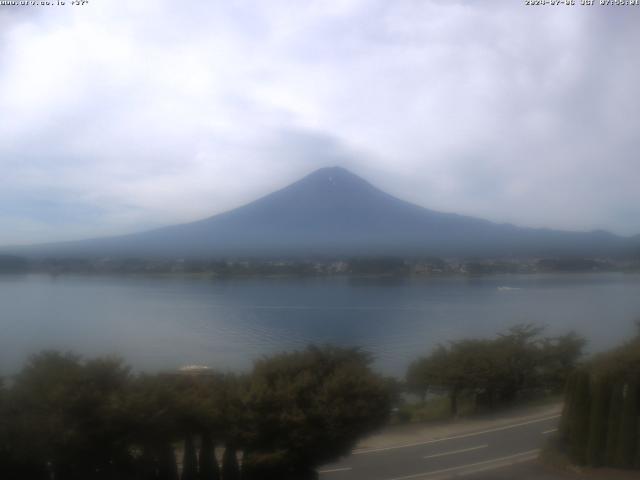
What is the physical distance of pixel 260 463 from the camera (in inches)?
291

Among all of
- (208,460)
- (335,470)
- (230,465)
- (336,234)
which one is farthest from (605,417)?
(336,234)

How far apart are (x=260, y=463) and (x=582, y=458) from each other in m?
4.25

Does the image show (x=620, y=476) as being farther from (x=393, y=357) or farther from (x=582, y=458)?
(x=393, y=357)

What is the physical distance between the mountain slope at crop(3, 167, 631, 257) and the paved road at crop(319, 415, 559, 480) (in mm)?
6610

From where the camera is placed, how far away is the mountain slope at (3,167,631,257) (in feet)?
53.5

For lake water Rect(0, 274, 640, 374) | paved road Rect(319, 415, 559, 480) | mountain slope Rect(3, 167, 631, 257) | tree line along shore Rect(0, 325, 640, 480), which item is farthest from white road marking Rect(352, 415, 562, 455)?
mountain slope Rect(3, 167, 631, 257)

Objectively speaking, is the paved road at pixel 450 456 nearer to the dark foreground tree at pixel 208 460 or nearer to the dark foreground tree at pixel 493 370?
the dark foreground tree at pixel 208 460

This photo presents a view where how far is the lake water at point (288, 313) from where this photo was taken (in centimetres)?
1143

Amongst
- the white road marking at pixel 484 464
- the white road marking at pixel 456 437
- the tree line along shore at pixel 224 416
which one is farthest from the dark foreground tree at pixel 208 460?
the white road marking at pixel 484 464

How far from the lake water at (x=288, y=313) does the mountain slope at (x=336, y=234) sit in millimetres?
1028

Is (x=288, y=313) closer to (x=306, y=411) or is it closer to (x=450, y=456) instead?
(x=450, y=456)

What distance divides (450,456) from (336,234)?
14935 mm

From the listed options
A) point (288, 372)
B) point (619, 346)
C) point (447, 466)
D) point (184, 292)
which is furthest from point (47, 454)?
point (184, 292)

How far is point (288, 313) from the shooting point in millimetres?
14992
